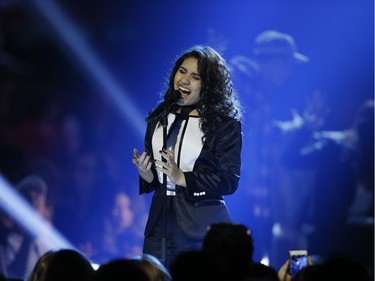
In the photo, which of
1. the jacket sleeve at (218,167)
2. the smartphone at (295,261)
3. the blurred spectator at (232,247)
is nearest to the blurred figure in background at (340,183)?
the jacket sleeve at (218,167)

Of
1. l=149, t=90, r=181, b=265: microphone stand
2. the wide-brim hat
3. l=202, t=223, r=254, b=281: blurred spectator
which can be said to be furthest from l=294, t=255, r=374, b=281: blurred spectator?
the wide-brim hat

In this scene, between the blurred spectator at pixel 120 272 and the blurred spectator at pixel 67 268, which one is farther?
the blurred spectator at pixel 67 268

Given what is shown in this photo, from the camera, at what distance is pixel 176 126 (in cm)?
369

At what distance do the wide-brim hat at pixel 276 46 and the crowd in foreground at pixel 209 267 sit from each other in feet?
8.06

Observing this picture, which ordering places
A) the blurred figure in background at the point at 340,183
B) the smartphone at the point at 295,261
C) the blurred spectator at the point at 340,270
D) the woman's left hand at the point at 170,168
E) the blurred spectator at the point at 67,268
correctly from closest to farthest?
1. the blurred spectator at the point at 340,270
2. the blurred spectator at the point at 67,268
3. the smartphone at the point at 295,261
4. the woman's left hand at the point at 170,168
5. the blurred figure in background at the point at 340,183

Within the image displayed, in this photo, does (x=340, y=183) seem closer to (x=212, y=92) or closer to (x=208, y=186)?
(x=212, y=92)

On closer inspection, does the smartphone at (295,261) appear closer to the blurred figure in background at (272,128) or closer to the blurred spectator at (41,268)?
the blurred spectator at (41,268)

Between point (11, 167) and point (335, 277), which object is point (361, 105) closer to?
point (11, 167)

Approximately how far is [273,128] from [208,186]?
1765mm

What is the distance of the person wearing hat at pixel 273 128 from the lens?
16.8ft

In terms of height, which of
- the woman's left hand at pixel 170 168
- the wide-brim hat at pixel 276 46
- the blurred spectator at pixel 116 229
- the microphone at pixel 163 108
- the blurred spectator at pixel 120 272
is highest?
the wide-brim hat at pixel 276 46

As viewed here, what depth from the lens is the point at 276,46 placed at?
5109 millimetres

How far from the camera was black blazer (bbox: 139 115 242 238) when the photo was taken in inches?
137

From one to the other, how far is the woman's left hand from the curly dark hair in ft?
1.02
